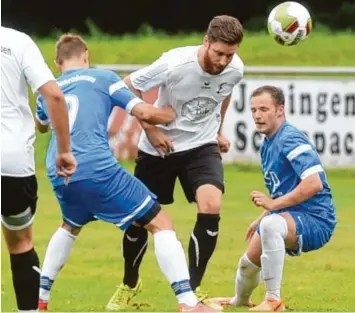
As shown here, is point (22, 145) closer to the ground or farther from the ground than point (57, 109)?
closer to the ground

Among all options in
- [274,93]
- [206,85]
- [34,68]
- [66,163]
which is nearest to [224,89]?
[206,85]

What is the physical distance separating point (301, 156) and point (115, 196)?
4.25ft

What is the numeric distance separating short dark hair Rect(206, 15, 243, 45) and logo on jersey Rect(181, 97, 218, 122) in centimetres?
75

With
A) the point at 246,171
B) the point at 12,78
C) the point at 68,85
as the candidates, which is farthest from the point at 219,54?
the point at 246,171

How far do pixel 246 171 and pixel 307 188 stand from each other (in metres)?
12.0

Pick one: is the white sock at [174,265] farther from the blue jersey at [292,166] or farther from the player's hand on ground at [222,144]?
the player's hand on ground at [222,144]

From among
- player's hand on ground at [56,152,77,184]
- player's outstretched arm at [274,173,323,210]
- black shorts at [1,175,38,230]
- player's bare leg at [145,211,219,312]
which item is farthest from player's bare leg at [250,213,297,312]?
black shorts at [1,175,38,230]

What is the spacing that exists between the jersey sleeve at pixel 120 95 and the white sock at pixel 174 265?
85 cm

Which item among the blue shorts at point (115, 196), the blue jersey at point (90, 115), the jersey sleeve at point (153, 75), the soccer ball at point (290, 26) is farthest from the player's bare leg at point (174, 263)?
the soccer ball at point (290, 26)

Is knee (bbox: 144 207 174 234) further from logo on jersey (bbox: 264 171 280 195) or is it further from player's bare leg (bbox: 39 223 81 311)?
logo on jersey (bbox: 264 171 280 195)

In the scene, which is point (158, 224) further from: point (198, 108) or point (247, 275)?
point (198, 108)

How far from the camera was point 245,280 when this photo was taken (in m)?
9.20

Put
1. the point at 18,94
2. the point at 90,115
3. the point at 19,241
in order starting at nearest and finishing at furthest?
1. the point at 18,94
2. the point at 19,241
3. the point at 90,115

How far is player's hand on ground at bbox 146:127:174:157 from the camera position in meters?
9.23
